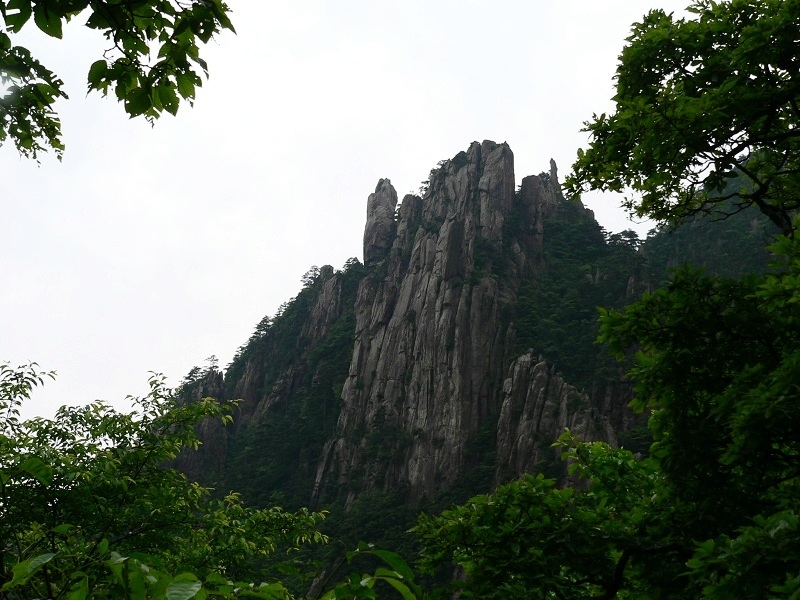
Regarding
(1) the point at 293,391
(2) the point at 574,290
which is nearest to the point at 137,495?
(2) the point at 574,290

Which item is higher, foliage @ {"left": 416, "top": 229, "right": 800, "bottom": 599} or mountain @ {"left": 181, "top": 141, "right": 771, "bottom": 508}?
mountain @ {"left": 181, "top": 141, "right": 771, "bottom": 508}

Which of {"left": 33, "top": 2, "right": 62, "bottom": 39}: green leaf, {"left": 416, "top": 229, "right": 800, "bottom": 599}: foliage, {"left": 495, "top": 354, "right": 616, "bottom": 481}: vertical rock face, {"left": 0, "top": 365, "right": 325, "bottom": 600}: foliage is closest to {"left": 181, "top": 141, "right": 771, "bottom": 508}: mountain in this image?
{"left": 495, "top": 354, "right": 616, "bottom": 481}: vertical rock face

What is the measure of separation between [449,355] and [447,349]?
706 millimetres

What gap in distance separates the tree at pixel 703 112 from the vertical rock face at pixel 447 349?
144 ft

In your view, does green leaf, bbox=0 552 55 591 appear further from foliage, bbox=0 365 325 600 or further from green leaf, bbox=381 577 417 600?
foliage, bbox=0 365 325 600

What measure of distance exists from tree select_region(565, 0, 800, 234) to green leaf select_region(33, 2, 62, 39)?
449 centimetres

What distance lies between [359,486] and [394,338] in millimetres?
16065

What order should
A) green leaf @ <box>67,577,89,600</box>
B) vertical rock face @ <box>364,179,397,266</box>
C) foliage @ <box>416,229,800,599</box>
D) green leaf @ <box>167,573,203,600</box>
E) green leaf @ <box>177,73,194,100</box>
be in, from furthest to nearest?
vertical rock face @ <box>364,179,397,266</box> < foliage @ <box>416,229,800,599</box> < green leaf @ <box>177,73,194,100</box> < green leaf @ <box>67,577,89,600</box> < green leaf @ <box>167,573,203,600</box>

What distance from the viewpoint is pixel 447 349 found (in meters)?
61.0

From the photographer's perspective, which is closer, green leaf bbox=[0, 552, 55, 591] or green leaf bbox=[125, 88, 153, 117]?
green leaf bbox=[0, 552, 55, 591]

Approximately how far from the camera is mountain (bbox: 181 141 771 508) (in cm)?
5397

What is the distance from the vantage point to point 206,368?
84.7 metres

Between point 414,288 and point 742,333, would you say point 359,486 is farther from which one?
point 742,333

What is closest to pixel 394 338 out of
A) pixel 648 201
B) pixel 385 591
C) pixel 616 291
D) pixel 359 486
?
pixel 359 486
